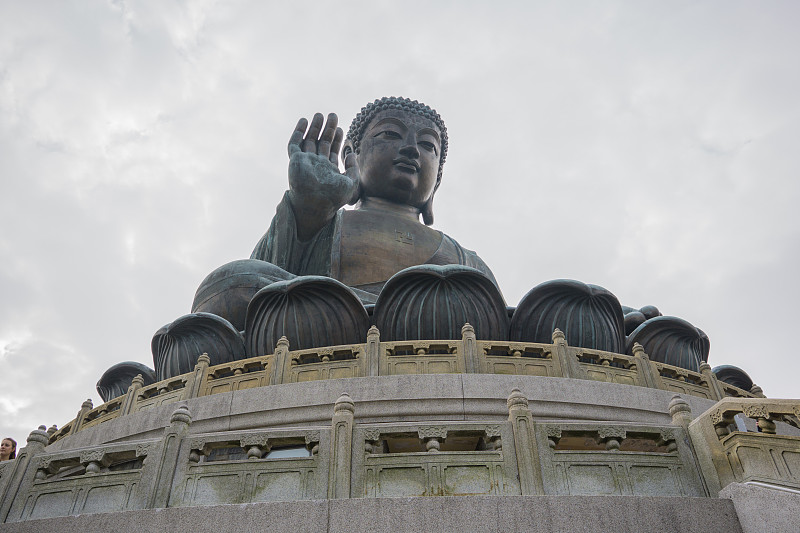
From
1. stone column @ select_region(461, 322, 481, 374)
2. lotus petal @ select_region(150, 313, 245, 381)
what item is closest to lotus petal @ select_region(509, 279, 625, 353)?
stone column @ select_region(461, 322, 481, 374)

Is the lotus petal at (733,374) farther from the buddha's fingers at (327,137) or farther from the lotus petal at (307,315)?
the buddha's fingers at (327,137)

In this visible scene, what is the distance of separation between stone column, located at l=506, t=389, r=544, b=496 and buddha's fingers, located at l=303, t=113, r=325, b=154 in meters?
8.32

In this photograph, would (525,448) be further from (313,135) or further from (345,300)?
(313,135)

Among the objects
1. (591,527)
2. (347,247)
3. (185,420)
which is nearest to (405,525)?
(591,527)

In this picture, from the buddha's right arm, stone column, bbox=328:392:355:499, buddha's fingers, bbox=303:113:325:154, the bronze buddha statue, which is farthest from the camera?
buddha's fingers, bbox=303:113:325:154

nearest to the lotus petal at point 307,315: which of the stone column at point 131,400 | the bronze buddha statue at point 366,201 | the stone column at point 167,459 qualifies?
the stone column at point 131,400

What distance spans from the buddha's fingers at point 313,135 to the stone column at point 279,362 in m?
5.12

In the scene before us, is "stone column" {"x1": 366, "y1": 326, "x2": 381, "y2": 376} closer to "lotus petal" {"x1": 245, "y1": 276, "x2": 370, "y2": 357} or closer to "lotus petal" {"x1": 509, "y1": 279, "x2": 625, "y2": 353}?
"lotus petal" {"x1": 245, "y1": 276, "x2": 370, "y2": 357}

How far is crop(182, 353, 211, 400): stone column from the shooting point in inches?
307

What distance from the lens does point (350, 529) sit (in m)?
4.06

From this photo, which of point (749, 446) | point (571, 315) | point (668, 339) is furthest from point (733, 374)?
point (749, 446)

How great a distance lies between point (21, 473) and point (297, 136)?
8330 millimetres

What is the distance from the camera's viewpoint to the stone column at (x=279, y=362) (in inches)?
304

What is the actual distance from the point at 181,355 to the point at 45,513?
4.74 meters
